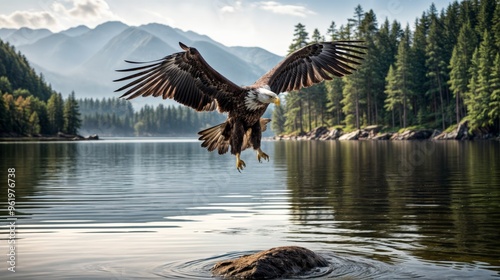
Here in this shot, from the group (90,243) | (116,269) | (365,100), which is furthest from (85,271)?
(365,100)

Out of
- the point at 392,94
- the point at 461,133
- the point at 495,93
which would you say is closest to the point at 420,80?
the point at 392,94

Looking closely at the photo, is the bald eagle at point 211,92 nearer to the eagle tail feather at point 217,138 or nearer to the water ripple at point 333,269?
the eagle tail feather at point 217,138

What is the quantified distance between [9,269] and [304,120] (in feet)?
464

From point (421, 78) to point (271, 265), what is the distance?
11846 centimetres

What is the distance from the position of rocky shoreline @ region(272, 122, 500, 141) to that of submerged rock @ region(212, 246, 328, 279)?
278 feet

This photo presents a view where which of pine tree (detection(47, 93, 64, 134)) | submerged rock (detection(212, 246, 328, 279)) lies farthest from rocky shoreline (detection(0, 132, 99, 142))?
submerged rock (detection(212, 246, 328, 279))

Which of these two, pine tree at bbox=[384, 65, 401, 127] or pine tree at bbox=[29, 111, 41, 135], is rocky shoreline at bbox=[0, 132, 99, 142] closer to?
pine tree at bbox=[29, 111, 41, 135]

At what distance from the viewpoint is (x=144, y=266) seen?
13297 millimetres

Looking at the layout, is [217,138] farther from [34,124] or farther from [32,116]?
[34,124]

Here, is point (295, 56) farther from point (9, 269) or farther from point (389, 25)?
point (389, 25)

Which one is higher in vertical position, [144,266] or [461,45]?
[461,45]

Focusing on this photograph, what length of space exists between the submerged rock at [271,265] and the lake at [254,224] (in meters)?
0.42

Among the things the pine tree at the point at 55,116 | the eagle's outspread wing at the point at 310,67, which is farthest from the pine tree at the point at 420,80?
the eagle's outspread wing at the point at 310,67

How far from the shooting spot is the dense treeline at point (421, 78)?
323ft
